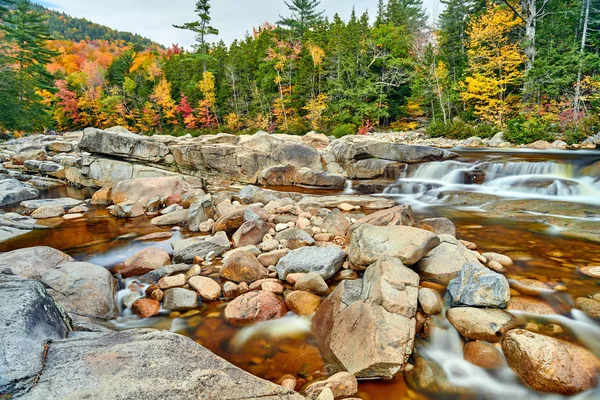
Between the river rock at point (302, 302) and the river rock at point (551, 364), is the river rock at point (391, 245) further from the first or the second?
the river rock at point (551, 364)

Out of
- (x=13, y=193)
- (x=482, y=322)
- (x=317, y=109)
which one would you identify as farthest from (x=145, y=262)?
(x=317, y=109)

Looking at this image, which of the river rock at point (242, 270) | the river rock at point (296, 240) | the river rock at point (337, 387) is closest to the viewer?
the river rock at point (337, 387)

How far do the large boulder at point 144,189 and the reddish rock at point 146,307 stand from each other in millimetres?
7584

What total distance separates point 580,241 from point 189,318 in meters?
6.72

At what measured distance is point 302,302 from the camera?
12.8 ft

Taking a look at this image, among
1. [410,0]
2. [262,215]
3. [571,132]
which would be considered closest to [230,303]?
[262,215]

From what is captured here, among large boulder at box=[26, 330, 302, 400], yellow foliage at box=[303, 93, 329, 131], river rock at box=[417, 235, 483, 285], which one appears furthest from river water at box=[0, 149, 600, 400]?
yellow foliage at box=[303, 93, 329, 131]

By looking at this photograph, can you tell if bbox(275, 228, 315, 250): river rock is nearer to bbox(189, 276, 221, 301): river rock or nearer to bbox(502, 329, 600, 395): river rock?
bbox(189, 276, 221, 301): river rock

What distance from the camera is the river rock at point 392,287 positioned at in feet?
10.3

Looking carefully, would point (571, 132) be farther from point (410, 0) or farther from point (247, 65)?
point (410, 0)

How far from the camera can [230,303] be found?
396 centimetres

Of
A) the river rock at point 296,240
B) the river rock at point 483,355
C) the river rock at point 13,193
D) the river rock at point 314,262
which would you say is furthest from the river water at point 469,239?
the river rock at point 296,240

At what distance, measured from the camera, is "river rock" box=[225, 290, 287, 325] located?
12.3 feet

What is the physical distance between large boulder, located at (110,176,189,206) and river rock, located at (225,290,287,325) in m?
8.33
